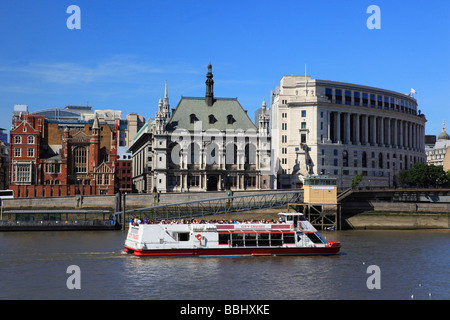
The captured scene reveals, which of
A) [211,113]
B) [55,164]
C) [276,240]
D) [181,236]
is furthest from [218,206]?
[55,164]

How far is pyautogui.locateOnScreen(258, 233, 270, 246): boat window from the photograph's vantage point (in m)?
70.6

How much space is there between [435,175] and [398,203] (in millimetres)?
45696

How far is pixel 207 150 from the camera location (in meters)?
153

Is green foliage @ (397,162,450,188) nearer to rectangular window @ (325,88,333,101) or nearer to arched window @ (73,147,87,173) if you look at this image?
rectangular window @ (325,88,333,101)

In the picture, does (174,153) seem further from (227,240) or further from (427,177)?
(227,240)

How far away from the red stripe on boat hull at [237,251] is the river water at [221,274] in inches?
48.4

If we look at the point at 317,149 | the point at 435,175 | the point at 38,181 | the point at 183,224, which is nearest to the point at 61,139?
the point at 38,181

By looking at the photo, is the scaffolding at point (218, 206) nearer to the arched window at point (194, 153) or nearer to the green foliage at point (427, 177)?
the arched window at point (194, 153)

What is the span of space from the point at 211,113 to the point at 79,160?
1674 inches

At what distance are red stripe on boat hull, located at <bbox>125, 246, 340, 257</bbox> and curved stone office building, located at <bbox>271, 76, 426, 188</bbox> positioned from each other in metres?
84.4

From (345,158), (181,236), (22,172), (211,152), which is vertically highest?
(211,152)

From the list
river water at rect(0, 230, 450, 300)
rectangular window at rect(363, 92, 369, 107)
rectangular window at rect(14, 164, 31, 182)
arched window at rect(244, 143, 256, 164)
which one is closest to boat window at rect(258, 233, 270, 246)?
river water at rect(0, 230, 450, 300)

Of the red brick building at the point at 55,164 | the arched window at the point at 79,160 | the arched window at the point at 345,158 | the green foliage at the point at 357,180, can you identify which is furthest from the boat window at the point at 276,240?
the arched window at the point at 79,160
